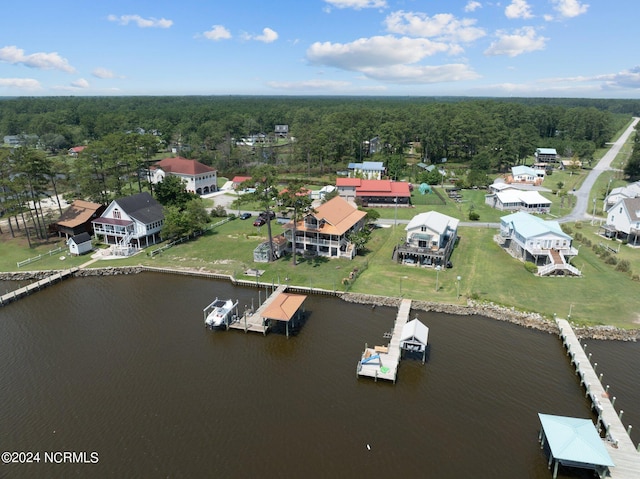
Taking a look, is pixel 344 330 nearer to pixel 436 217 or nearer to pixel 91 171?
pixel 436 217

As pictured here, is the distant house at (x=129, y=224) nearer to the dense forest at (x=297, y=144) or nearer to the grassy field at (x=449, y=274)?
the grassy field at (x=449, y=274)

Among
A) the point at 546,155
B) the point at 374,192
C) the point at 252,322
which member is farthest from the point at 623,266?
the point at 546,155

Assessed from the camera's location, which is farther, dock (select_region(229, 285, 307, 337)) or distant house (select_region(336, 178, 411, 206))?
distant house (select_region(336, 178, 411, 206))

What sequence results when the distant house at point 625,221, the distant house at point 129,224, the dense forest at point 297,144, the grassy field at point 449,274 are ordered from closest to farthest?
the grassy field at point 449,274 < the distant house at point 625,221 < the distant house at point 129,224 < the dense forest at point 297,144

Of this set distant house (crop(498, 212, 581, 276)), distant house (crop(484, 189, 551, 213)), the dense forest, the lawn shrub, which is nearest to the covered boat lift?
distant house (crop(498, 212, 581, 276))

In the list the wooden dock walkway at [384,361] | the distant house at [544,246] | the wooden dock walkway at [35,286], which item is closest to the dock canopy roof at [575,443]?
the wooden dock walkway at [384,361]

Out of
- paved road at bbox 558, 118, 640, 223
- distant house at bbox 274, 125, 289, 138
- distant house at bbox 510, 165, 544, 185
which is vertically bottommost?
paved road at bbox 558, 118, 640, 223

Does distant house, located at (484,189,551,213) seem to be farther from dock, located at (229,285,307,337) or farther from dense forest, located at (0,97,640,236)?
dock, located at (229,285,307,337)
